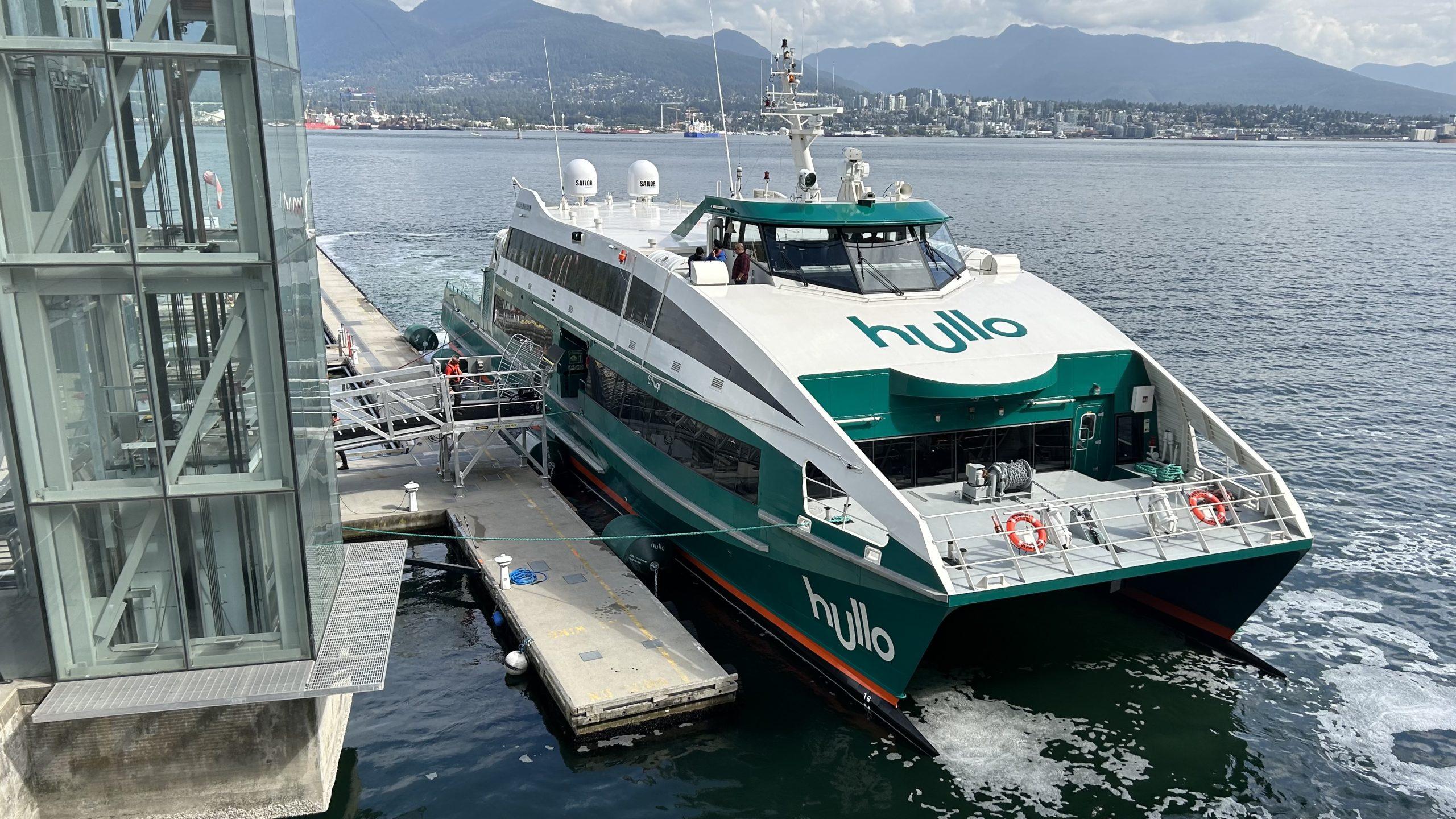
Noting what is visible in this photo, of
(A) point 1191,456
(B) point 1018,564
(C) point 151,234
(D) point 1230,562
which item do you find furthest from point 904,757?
(C) point 151,234

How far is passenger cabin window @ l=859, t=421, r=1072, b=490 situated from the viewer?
47.4ft

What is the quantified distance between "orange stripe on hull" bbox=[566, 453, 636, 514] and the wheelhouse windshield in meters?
5.17

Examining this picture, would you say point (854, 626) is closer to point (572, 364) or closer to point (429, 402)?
point (572, 364)

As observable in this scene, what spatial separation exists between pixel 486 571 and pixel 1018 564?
8.21 metres

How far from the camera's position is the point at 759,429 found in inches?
542

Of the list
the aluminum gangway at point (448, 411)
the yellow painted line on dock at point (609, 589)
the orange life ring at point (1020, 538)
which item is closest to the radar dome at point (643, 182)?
the aluminum gangway at point (448, 411)

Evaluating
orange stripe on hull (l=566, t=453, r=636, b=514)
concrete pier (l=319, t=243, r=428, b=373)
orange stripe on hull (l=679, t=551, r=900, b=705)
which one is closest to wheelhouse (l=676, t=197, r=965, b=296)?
orange stripe on hull (l=679, t=551, r=900, b=705)

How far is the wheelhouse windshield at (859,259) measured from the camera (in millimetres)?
16391

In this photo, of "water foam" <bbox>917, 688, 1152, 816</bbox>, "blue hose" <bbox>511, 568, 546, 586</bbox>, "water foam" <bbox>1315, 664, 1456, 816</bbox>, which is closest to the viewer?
"water foam" <bbox>917, 688, 1152, 816</bbox>

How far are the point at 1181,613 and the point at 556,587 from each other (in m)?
9.21

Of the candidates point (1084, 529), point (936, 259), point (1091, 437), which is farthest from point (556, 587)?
point (1091, 437)

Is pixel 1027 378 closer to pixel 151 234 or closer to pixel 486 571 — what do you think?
pixel 486 571

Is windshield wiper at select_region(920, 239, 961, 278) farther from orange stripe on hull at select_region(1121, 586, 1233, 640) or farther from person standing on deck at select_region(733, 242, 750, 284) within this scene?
orange stripe on hull at select_region(1121, 586, 1233, 640)

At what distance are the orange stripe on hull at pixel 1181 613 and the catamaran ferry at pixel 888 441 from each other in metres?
0.05
